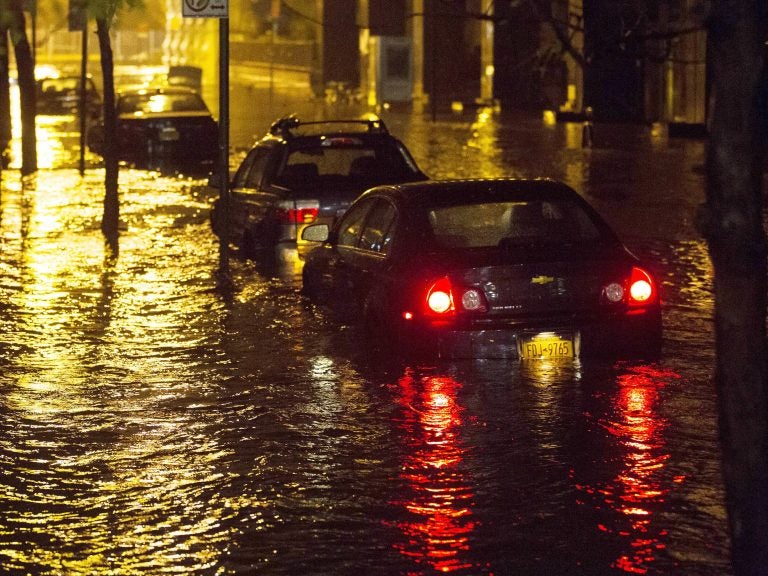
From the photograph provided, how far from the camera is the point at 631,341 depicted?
10.4 metres

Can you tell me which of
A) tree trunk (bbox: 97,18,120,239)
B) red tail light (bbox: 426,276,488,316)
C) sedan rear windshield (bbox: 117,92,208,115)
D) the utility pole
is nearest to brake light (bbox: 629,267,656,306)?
red tail light (bbox: 426,276,488,316)

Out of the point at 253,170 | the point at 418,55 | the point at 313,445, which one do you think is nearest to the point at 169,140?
the point at 253,170

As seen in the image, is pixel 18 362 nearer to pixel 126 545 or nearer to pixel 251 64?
pixel 126 545

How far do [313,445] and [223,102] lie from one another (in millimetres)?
6875

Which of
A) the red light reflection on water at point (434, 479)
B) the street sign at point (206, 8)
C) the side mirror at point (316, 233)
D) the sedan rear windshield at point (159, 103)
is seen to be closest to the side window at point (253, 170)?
the street sign at point (206, 8)

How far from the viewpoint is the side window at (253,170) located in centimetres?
1710

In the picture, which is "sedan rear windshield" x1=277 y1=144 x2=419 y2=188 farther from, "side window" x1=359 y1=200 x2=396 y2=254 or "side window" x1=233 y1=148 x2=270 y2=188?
"side window" x1=359 y1=200 x2=396 y2=254

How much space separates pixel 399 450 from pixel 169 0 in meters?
98.0

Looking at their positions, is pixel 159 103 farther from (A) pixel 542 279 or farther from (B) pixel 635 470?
(B) pixel 635 470

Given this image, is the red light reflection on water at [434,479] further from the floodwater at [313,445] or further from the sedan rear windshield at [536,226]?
the sedan rear windshield at [536,226]

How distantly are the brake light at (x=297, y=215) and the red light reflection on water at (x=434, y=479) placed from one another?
206 inches

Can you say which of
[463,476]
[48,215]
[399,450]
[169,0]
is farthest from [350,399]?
[169,0]

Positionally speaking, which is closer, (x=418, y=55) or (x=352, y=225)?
(x=352, y=225)

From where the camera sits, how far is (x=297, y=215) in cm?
1581
